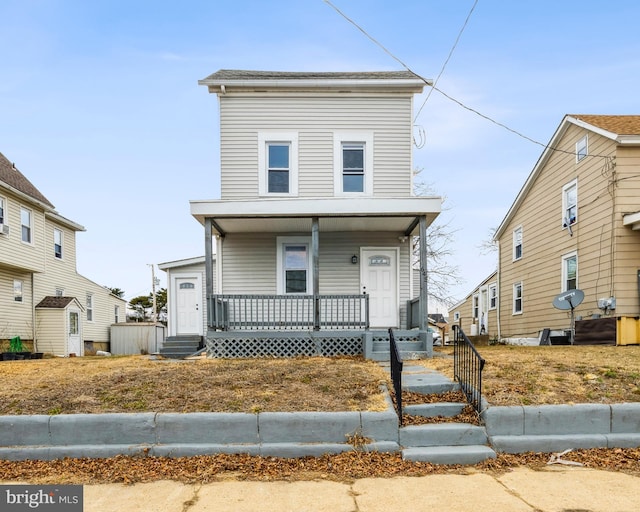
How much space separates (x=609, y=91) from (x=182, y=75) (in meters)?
12.7

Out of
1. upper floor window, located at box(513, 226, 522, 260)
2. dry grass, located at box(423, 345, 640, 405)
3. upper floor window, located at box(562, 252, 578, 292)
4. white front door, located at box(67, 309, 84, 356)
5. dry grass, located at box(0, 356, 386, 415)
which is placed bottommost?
white front door, located at box(67, 309, 84, 356)

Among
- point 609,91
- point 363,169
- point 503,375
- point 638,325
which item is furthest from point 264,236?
point 609,91

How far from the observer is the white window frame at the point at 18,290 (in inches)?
655

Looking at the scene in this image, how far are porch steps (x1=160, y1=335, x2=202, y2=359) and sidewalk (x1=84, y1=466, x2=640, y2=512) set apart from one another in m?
7.81

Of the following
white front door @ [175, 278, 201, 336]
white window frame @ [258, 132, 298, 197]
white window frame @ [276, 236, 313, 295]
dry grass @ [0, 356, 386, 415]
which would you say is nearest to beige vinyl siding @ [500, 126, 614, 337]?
white window frame @ [276, 236, 313, 295]

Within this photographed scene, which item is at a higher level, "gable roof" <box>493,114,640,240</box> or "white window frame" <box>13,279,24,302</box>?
"gable roof" <box>493,114,640,240</box>

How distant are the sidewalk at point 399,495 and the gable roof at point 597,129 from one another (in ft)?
33.8

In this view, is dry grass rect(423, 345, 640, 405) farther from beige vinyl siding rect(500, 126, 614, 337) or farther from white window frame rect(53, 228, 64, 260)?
white window frame rect(53, 228, 64, 260)

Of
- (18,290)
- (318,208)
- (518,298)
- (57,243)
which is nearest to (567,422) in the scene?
(318,208)

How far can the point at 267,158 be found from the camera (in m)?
11.4

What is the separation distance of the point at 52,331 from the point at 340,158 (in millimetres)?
13808

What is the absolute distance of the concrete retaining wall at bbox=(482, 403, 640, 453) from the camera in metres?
4.91

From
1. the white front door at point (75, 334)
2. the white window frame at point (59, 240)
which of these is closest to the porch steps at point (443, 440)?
the white front door at point (75, 334)

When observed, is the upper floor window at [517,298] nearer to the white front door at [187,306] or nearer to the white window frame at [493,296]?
the white window frame at [493,296]
